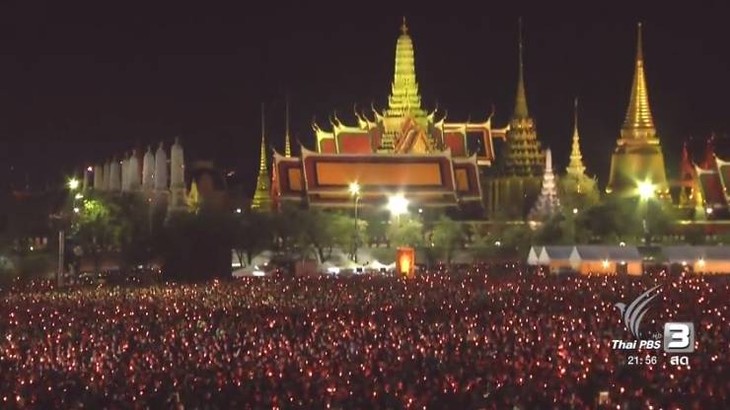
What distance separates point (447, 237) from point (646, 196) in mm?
15228

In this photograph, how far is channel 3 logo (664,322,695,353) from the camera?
23.9 m

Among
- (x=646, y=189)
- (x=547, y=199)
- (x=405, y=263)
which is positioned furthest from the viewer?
(x=547, y=199)

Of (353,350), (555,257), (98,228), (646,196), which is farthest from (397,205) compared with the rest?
(353,350)

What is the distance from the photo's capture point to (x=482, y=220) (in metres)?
80.5

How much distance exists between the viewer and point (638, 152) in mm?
90500

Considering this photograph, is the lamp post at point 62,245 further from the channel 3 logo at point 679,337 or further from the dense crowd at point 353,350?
the channel 3 logo at point 679,337

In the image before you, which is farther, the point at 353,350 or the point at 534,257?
the point at 534,257

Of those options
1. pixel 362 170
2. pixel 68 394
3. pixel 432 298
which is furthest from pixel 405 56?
pixel 68 394

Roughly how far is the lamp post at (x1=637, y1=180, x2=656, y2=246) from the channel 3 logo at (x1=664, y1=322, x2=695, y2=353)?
3862cm

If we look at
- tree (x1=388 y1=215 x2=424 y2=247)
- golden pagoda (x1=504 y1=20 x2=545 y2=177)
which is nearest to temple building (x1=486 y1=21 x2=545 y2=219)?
golden pagoda (x1=504 y1=20 x2=545 y2=177)

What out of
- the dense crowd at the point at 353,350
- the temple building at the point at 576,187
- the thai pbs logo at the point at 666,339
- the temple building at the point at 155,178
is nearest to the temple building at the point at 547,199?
the temple building at the point at 576,187

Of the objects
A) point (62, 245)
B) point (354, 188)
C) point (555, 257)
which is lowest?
point (555, 257)

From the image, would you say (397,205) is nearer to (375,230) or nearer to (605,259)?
(375,230)

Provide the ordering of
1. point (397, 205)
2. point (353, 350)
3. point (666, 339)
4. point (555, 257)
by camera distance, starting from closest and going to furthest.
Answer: point (353, 350), point (666, 339), point (555, 257), point (397, 205)
